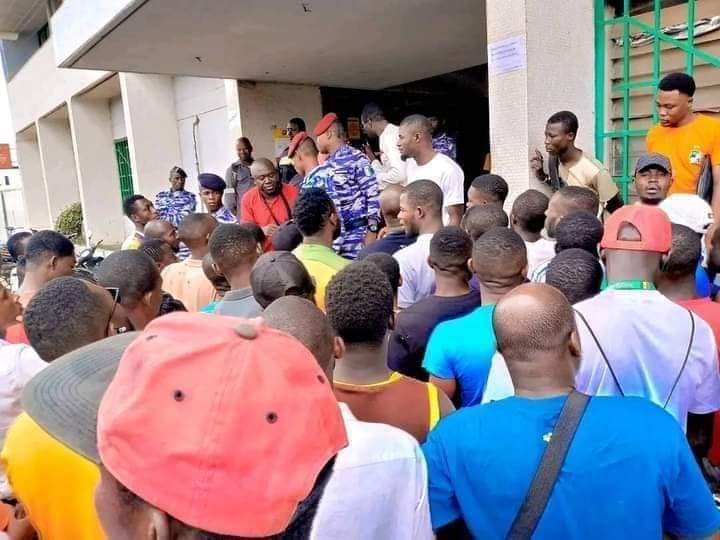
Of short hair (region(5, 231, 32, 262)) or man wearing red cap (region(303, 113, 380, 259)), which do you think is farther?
short hair (region(5, 231, 32, 262))

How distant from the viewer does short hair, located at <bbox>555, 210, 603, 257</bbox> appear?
2.70m

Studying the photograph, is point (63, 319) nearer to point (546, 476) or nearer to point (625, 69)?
point (546, 476)

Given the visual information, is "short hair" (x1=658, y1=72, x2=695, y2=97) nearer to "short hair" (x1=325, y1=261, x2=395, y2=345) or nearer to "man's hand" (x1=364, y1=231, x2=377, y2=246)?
"man's hand" (x1=364, y1=231, x2=377, y2=246)

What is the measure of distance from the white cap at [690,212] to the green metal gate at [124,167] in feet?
42.8

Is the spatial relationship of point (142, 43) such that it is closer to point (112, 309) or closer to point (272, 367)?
point (112, 309)

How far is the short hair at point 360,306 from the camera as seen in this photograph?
1.79m

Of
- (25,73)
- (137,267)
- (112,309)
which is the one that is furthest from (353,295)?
(25,73)

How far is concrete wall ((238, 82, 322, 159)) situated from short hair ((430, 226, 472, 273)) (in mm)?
6591

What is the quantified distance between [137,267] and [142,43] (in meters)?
4.39

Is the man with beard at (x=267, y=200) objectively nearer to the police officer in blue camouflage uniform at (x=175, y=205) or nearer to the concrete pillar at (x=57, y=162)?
the police officer in blue camouflage uniform at (x=175, y=205)

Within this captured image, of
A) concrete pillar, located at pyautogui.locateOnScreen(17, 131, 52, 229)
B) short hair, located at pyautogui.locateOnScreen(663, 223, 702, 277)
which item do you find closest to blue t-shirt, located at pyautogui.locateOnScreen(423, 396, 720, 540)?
short hair, located at pyautogui.locateOnScreen(663, 223, 702, 277)

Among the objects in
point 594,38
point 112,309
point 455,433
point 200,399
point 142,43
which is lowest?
point 455,433

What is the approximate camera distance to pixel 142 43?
245 inches

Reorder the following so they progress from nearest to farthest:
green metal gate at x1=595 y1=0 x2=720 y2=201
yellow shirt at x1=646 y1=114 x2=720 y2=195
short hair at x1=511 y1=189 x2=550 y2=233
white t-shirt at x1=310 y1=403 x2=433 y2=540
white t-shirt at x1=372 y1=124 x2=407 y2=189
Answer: white t-shirt at x1=310 y1=403 x2=433 y2=540 → short hair at x1=511 y1=189 x2=550 y2=233 → yellow shirt at x1=646 y1=114 x2=720 y2=195 → green metal gate at x1=595 y1=0 x2=720 y2=201 → white t-shirt at x1=372 y1=124 x2=407 y2=189
